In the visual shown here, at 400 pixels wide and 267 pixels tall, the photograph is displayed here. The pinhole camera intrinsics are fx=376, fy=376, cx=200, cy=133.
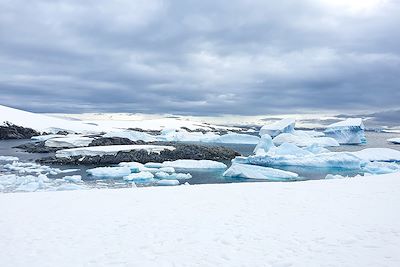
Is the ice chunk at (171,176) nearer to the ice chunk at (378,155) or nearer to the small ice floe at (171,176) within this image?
the small ice floe at (171,176)

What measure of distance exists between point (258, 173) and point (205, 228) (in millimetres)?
16195

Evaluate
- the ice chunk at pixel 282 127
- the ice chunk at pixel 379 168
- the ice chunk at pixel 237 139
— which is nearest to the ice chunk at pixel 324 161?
the ice chunk at pixel 379 168

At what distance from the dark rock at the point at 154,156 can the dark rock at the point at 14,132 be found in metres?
33.5

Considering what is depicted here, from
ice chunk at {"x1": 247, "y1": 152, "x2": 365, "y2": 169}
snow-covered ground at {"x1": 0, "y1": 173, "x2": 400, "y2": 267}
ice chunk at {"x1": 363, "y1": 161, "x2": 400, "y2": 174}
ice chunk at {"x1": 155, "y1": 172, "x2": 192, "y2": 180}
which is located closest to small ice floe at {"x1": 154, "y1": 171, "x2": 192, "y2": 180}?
ice chunk at {"x1": 155, "y1": 172, "x2": 192, "y2": 180}

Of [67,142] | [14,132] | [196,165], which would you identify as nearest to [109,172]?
[196,165]

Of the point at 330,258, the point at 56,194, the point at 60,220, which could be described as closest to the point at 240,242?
the point at 330,258

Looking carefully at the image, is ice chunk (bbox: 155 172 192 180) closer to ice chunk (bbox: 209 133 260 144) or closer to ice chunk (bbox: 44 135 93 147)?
ice chunk (bbox: 44 135 93 147)

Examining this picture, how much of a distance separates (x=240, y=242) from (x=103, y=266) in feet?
7.00

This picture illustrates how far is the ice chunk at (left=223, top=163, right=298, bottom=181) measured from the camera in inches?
883

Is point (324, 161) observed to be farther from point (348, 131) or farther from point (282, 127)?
point (348, 131)

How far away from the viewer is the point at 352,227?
6.59m

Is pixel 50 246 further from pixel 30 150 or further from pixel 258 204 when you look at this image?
pixel 30 150

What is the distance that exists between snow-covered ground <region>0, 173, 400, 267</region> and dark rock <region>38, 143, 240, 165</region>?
1939 centimetres

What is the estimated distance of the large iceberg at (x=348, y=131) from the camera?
179 feet
